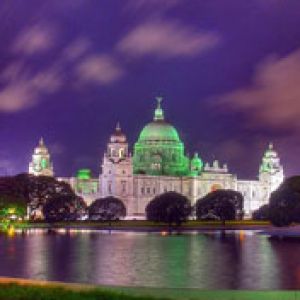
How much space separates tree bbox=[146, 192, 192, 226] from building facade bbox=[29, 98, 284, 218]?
4763 centimetres

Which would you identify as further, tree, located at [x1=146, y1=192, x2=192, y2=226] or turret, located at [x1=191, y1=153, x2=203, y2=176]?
turret, located at [x1=191, y1=153, x2=203, y2=176]

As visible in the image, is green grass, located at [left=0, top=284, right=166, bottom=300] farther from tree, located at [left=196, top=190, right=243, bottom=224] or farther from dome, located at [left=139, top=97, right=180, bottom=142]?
dome, located at [left=139, top=97, right=180, bottom=142]

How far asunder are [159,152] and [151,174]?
5.79m

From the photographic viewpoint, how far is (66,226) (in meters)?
118

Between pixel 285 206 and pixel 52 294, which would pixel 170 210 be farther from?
pixel 52 294

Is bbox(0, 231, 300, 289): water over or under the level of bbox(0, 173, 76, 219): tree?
→ under

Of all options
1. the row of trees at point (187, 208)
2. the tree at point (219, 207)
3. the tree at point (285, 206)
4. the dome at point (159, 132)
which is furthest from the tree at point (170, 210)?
the dome at point (159, 132)

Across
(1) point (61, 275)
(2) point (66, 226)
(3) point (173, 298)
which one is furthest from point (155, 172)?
(3) point (173, 298)

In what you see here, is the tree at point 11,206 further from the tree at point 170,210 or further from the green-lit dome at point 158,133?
the green-lit dome at point 158,133

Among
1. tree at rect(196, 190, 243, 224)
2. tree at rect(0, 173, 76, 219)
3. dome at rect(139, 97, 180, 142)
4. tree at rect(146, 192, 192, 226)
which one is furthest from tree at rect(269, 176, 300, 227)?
dome at rect(139, 97, 180, 142)

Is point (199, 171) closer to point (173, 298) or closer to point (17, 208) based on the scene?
point (17, 208)

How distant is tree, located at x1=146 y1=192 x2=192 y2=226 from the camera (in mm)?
114500

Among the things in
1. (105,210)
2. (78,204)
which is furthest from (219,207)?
(78,204)

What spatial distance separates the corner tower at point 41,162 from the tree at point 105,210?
41.9 meters
